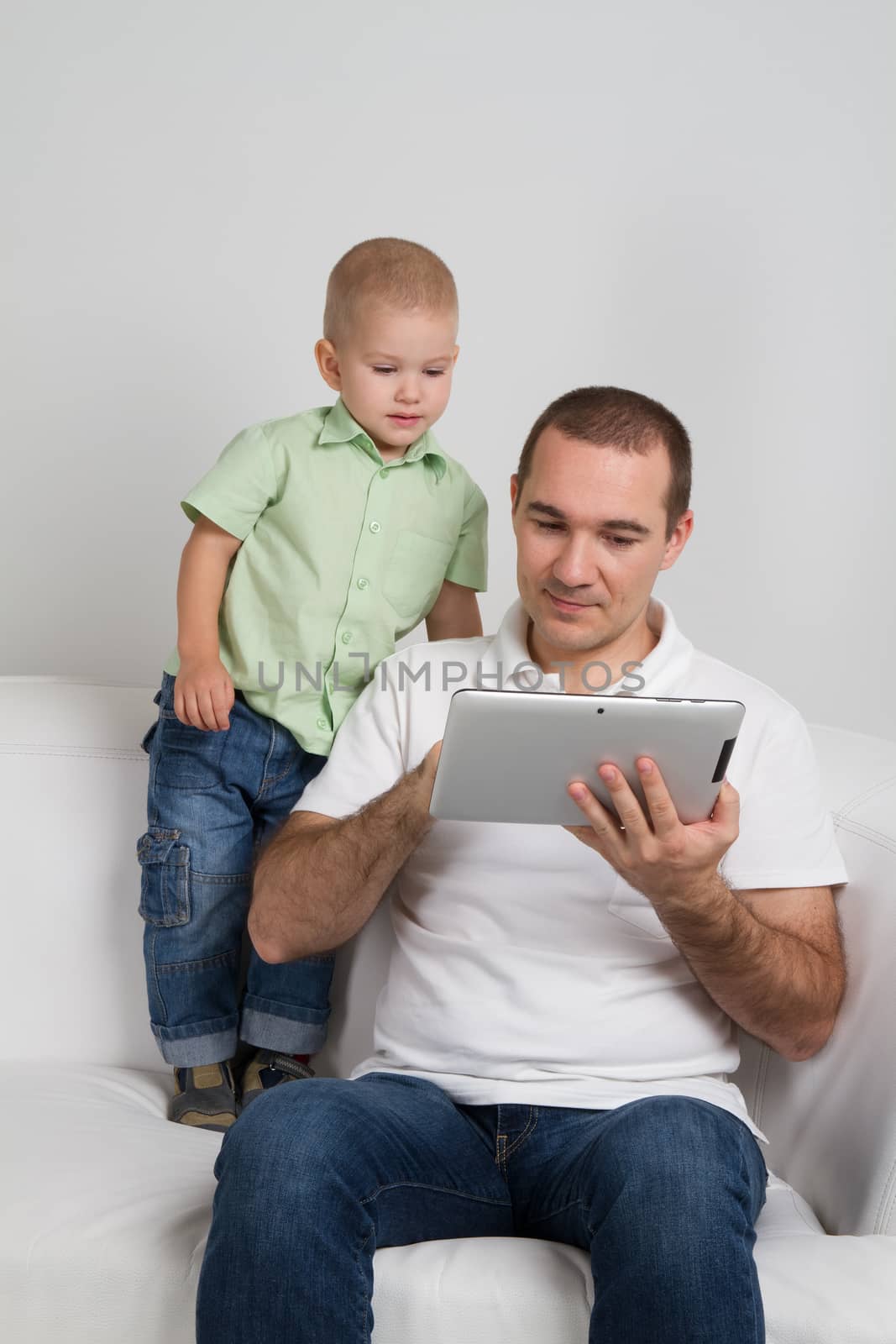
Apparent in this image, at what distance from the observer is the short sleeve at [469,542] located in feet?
7.11

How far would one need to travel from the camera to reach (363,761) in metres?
1.88

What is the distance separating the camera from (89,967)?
2.17 m

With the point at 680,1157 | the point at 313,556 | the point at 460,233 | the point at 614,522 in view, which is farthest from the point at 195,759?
the point at 460,233

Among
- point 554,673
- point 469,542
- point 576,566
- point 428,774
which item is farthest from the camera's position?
point 469,542

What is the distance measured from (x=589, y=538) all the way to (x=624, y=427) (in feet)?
0.52

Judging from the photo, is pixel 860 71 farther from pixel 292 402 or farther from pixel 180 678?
pixel 180 678

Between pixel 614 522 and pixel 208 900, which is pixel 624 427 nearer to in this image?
pixel 614 522

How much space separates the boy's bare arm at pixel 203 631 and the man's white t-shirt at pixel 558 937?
8.3 inches

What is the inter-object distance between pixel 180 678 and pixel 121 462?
1429mm

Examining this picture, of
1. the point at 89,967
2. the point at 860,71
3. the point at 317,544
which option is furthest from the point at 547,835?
the point at 860,71

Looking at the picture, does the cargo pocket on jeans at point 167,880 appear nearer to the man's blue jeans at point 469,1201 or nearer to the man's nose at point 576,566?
the man's blue jeans at point 469,1201

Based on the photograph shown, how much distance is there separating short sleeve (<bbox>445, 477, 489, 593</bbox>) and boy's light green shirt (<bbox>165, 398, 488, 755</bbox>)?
93mm

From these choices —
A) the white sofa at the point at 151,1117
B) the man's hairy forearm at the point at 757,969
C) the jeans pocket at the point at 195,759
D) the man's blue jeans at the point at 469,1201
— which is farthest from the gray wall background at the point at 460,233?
the man's blue jeans at the point at 469,1201

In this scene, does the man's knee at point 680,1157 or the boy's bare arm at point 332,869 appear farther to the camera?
the boy's bare arm at point 332,869
